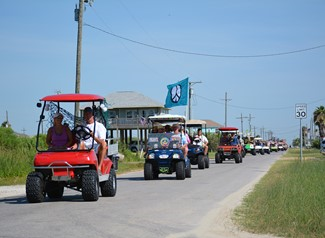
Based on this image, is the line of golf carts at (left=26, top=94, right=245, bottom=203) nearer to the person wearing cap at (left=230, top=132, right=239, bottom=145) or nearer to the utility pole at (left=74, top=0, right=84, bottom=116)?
the utility pole at (left=74, top=0, right=84, bottom=116)

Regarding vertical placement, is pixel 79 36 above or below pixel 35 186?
above

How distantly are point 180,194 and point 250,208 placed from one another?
4099 millimetres

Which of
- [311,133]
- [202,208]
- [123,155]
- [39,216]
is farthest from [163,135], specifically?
[311,133]

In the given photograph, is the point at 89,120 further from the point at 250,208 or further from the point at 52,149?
the point at 250,208

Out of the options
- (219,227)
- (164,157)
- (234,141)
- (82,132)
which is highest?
(234,141)

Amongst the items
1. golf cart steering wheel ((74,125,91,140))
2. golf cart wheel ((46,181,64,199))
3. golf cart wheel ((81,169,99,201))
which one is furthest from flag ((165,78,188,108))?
golf cart wheel ((81,169,99,201))

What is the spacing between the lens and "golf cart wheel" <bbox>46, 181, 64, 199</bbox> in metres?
15.2

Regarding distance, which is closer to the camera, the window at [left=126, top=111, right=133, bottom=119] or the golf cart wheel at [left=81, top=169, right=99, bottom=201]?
the golf cart wheel at [left=81, top=169, right=99, bottom=201]

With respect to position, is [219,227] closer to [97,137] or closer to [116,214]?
[116,214]

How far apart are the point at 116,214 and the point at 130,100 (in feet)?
229

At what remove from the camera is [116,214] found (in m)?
12.1

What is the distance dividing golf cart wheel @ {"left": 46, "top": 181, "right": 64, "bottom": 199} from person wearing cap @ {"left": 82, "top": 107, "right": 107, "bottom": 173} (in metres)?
1.30

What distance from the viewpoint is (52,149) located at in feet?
47.8

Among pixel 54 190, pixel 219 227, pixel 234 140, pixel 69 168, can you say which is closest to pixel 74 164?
pixel 69 168
